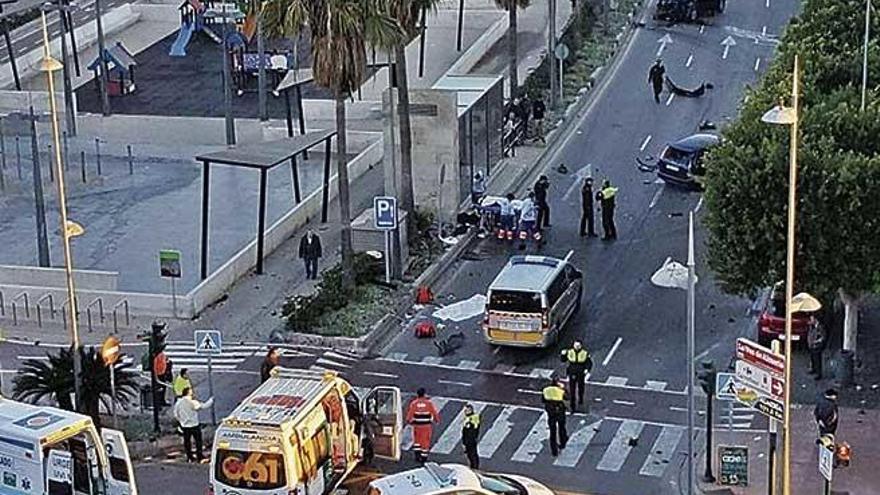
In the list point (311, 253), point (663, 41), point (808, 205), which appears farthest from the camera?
point (663, 41)

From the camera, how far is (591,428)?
33.5m

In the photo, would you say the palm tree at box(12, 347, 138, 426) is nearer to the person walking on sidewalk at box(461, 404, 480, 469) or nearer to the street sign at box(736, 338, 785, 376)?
the person walking on sidewalk at box(461, 404, 480, 469)

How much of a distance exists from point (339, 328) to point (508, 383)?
15.3 feet

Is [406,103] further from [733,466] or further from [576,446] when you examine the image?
[733,466]

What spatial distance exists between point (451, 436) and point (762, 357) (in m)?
8.05

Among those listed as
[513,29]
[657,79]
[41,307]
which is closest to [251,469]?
[41,307]

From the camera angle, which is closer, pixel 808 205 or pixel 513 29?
pixel 808 205

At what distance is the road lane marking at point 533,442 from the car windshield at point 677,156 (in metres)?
16.4

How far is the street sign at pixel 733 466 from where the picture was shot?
2972cm

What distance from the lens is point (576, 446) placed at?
32562 mm

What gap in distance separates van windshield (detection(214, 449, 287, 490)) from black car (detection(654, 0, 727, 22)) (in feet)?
147

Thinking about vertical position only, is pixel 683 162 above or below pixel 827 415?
below

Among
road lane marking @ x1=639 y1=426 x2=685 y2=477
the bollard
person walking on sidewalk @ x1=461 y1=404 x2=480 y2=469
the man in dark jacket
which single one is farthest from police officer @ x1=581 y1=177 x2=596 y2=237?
the bollard

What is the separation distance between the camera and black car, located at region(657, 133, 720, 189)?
1913 inches
